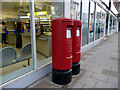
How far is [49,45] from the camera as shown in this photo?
→ 4.33m

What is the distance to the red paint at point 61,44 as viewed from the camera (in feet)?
8.45

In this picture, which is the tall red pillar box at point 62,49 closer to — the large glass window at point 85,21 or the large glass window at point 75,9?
the large glass window at point 75,9

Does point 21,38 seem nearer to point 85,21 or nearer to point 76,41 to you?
point 76,41

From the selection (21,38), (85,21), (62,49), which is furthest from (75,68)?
(85,21)

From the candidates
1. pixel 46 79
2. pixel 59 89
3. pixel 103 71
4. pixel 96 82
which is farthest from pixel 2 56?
pixel 103 71

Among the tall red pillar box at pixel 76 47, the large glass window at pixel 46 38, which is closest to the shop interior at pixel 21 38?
the large glass window at pixel 46 38

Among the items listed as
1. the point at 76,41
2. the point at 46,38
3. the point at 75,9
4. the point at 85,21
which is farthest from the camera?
the point at 85,21

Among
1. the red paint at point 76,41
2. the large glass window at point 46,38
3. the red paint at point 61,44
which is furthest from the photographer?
the large glass window at point 46,38

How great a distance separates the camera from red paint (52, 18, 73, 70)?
2.58 m

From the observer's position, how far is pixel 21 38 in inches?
175

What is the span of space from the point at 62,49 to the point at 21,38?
2.46 m

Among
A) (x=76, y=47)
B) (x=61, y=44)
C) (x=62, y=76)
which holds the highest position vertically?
(x=61, y=44)

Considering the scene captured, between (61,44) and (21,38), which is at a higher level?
(21,38)

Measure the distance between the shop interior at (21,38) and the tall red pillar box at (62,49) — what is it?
0.70 metres
